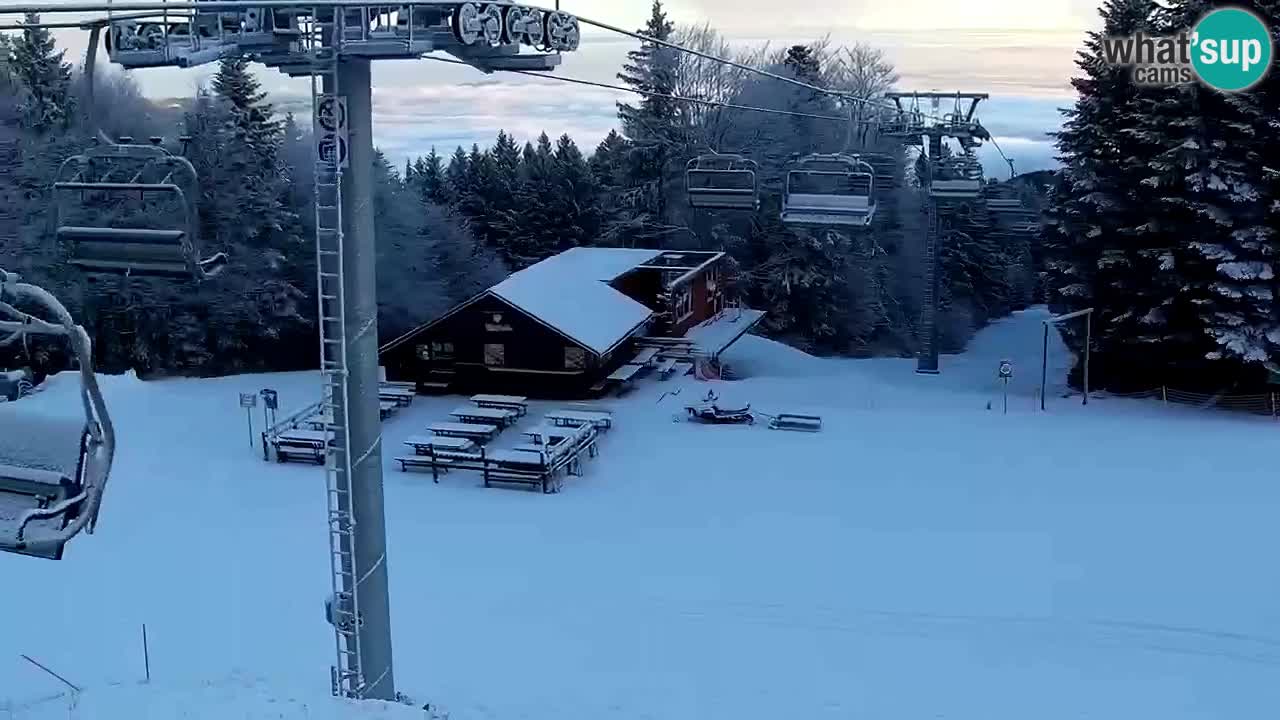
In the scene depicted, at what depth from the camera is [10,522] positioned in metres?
6.82

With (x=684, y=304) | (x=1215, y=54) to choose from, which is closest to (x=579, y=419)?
(x=684, y=304)

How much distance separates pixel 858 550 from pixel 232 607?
7.85 meters

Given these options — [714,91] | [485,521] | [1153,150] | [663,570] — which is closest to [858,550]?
[663,570]

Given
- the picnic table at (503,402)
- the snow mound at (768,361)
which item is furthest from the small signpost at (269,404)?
the snow mound at (768,361)

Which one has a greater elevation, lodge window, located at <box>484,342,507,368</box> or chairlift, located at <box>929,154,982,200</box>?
chairlift, located at <box>929,154,982,200</box>

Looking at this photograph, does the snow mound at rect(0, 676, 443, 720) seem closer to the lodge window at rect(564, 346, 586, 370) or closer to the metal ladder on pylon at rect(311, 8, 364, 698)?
the metal ladder on pylon at rect(311, 8, 364, 698)

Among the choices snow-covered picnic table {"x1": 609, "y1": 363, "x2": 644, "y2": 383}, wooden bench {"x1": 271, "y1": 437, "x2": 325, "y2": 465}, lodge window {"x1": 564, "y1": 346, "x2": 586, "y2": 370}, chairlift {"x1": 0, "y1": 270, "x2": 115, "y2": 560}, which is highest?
chairlift {"x1": 0, "y1": 270, "x2": 115, "y2": 560}

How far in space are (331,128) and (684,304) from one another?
26.0 meters

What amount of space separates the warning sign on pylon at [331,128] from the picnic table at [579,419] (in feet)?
43.5

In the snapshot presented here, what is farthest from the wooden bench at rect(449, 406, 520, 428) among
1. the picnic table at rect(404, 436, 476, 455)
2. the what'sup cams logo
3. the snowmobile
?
the what'sup cams logo

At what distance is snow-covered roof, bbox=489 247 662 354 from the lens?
26469 mm

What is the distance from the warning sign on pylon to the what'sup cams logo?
23.4 meters

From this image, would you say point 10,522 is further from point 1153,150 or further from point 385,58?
point 1153,150

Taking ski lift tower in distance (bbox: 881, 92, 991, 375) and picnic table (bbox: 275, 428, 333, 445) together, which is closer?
picnic table (bbox: 275, 428, 333, 445)
